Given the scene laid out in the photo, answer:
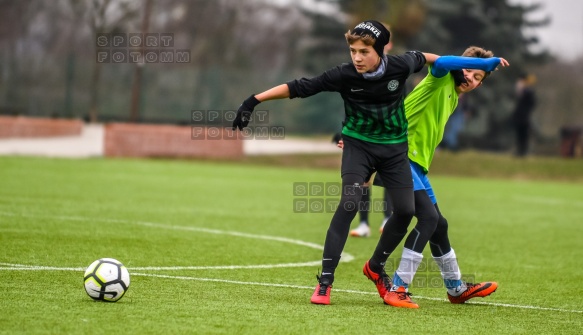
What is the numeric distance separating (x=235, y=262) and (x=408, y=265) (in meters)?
2.34

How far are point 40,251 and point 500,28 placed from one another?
41.0 metres

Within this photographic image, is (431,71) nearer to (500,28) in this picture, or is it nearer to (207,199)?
(207,199)

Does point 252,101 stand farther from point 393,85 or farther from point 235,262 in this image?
point 235,262

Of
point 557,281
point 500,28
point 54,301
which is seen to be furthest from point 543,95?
point 54,301

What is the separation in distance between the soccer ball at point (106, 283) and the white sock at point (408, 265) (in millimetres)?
2120

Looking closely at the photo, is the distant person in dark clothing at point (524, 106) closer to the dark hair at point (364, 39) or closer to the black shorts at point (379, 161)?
the black shorts at point (379, 161)

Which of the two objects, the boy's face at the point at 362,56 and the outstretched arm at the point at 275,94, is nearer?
the outstretched arm at the point at 275,94

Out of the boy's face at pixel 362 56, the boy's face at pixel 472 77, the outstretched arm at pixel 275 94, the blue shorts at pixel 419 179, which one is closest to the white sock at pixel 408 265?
the blue shorts at pixel 419 179

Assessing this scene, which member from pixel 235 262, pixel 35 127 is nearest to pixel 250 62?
pixel 35 127

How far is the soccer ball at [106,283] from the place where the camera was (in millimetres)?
6570

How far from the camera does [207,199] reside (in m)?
17.0

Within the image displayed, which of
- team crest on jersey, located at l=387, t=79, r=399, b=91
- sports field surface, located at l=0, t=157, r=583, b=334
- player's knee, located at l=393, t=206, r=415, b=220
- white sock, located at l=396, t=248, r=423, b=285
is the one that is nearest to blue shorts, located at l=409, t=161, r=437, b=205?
player's knee, located at l=393, t=206, r=415, b=220

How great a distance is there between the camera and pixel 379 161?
7.32m

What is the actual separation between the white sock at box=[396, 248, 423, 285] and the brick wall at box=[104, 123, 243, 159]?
71.3ft
